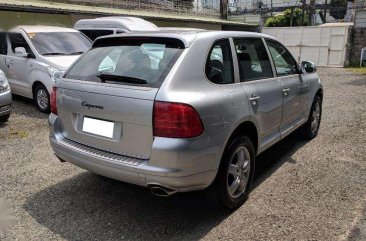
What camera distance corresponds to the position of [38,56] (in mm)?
7586

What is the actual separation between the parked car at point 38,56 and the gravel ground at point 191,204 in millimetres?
2285

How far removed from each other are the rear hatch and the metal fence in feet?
59.0

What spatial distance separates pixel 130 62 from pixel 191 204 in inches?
60.3

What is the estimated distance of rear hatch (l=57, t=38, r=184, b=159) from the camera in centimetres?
295

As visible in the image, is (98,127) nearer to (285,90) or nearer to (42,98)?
(285,90)

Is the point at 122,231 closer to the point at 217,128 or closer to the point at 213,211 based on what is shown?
the point at 213,211

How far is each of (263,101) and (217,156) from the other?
1032 millimetres

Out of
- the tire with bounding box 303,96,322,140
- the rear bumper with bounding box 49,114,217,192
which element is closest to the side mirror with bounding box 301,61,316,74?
the tire with bounding box 303,96,322,140

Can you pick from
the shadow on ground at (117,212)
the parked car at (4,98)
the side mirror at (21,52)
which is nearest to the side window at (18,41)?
the side mirror at (21,52)

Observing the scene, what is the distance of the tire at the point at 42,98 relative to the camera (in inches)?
291

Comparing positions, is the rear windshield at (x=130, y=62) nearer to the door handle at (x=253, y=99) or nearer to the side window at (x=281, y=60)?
the door handle at (x=253, y=99)

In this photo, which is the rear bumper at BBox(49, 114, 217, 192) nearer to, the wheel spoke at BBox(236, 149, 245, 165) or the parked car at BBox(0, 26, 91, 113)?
the wheel spoke at BBox(236, 149, 245, 165)

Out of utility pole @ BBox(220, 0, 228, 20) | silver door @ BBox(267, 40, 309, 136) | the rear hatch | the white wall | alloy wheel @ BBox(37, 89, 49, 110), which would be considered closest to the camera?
the rear hatch

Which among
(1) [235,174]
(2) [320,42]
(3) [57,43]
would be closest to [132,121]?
(1) [235,174]
